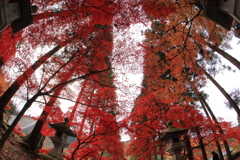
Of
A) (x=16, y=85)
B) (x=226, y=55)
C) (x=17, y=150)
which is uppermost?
(x=226, y=55)

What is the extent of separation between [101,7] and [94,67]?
152 inches

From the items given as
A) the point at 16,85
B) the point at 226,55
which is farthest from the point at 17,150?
the point at 226,55

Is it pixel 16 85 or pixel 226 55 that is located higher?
pixel 226 55

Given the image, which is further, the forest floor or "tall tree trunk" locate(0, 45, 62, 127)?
"tall tree trunk" locate(0, 45, 62, 127)

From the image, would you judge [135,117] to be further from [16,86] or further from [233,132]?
[16,86]

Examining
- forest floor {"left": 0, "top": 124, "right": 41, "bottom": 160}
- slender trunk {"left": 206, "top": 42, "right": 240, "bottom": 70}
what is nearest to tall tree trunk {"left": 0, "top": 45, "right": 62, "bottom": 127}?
forest floor {"left": 0, "top": 124, "right": 41, "bottom": 160}

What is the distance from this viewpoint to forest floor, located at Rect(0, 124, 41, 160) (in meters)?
7.64

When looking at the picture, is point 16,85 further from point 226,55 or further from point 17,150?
point 226,55

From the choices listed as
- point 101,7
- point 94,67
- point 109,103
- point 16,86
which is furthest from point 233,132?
point 16,86

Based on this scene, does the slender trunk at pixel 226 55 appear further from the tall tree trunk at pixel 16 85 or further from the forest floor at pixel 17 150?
the forest floor at pixel 17 150

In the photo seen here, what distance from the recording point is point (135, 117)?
968 centimetres

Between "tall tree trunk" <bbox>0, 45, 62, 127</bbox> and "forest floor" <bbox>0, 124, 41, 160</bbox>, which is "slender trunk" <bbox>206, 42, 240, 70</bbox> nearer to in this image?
"tall tree trunk" <bbox>0, 45, 62, 127</bbox>

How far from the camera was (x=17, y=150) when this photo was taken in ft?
28.2

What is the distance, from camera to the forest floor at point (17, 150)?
7.64 meters
